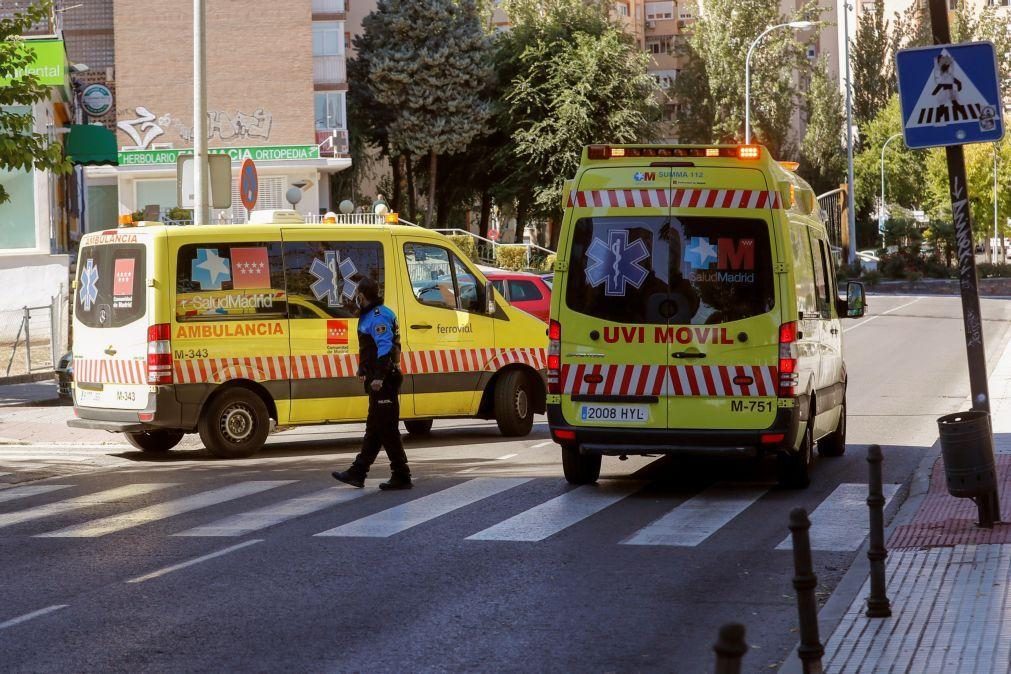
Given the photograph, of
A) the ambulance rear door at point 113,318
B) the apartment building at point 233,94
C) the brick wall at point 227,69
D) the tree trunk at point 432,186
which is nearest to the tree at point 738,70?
the tree trunk at point 432,186

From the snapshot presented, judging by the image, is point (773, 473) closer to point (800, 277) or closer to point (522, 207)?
point (800, 277)

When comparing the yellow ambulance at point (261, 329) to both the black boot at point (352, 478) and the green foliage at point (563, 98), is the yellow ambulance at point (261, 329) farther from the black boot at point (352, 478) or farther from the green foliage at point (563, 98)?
the green foliage at point (563, 98)

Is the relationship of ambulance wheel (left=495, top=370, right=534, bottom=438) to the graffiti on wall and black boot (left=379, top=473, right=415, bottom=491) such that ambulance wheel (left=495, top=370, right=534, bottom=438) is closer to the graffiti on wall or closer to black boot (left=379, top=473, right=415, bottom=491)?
black boot (left=379, top=473, right=415, bottom=491)

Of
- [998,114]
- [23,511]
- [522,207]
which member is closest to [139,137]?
[522,207]

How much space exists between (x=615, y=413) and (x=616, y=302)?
2.83ft

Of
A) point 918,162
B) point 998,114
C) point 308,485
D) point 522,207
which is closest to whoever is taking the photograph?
point 998,114

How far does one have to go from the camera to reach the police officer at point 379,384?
12586 millimetres

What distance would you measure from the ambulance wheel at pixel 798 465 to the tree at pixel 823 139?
77.1 meters

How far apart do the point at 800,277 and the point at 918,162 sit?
3359 inches

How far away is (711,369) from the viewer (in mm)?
11797

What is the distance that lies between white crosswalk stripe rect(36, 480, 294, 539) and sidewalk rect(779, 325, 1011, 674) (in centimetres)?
519

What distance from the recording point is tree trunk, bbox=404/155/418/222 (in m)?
63.4

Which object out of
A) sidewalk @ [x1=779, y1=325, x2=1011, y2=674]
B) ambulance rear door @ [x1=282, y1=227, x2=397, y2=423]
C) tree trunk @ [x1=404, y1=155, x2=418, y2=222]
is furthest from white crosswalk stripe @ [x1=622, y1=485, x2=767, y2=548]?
tree trunk @ [x1=404, y1=155, x2=418, y2=222]

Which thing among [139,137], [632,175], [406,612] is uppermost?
[139,137]
